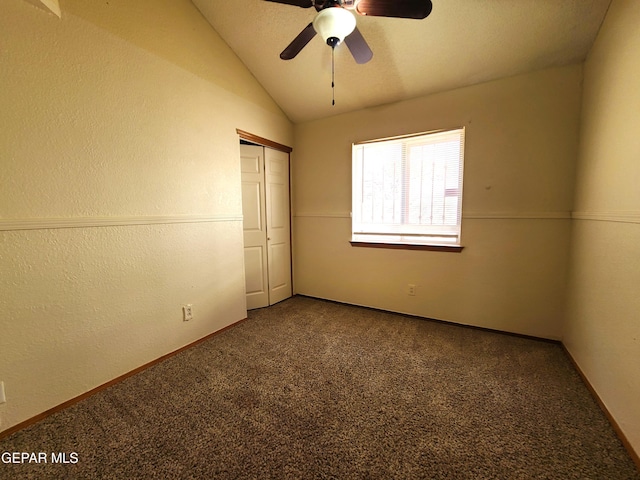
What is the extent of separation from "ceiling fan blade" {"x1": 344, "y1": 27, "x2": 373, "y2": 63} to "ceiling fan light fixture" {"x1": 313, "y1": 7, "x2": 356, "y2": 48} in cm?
13

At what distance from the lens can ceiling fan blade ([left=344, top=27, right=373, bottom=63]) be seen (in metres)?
1.56

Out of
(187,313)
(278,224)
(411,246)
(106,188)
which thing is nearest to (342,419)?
(187,313)

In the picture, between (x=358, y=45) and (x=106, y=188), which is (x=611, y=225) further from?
(x=106, y=188)

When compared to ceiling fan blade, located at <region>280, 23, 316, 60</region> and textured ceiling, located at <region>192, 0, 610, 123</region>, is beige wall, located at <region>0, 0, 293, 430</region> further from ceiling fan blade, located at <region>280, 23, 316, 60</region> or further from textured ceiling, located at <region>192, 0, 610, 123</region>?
ceiling fan blade, located at <region>280, 23, 316, 60</region>

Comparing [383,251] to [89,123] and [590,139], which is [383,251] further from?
[89,123]

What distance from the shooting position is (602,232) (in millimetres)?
1606

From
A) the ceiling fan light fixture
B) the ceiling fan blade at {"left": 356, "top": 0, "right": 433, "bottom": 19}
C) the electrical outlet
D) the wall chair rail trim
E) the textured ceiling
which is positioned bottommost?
the electrical outlet

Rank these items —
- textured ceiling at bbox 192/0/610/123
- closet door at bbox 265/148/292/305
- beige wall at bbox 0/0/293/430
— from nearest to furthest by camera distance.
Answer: beige wall at bbox 0/0/293/430, textured ceiling at bbox 192/0/610/123, closet door at bbox 265/148/292/305

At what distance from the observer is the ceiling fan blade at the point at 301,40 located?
1.55m

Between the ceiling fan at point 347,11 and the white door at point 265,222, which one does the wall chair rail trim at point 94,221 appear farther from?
the ceiling fan at point 347,11

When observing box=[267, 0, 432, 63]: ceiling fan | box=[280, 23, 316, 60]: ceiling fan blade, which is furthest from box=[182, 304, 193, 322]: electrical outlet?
box=[267, 0, 432, 63]: ceiling fan

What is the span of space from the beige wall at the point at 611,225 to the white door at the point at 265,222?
2888 mm

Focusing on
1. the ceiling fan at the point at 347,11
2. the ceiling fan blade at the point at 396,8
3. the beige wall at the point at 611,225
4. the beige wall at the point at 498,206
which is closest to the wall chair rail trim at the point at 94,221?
the ceiling fan at the point at 347,11

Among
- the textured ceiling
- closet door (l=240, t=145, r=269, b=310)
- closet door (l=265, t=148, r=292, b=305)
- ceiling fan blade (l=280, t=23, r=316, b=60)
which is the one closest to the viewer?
ceiling fan blade (l=280, t=23, r=316, b=60)
